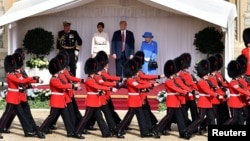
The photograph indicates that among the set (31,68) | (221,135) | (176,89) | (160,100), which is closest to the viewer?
(221,135)

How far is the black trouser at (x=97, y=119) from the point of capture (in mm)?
11097

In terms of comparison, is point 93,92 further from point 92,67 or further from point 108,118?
point 108,118

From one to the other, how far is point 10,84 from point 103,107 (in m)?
1.42

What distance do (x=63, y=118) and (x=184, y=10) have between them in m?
4.12

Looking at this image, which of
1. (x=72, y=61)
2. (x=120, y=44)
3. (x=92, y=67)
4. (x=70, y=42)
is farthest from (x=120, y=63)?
(x=92, y=67)

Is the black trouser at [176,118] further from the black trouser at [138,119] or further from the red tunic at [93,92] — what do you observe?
the red tunic at [93,92]

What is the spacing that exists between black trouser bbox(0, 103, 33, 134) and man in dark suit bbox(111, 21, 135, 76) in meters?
4.33

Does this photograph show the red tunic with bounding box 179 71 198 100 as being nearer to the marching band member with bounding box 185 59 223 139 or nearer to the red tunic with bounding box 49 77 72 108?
the marching band member with bounding box 185 59 223 139

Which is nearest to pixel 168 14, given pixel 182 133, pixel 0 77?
pixel 0 77

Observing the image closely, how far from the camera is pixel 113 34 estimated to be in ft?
50.9

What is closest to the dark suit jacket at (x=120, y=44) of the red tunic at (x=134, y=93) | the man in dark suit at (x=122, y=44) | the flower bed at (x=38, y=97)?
the man in dark suit at (x=122, y=44)

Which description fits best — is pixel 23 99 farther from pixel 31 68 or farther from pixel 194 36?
pixel 194 36

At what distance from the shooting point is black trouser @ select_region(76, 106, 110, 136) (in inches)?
437

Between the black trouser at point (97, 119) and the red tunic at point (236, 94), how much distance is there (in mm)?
1857
